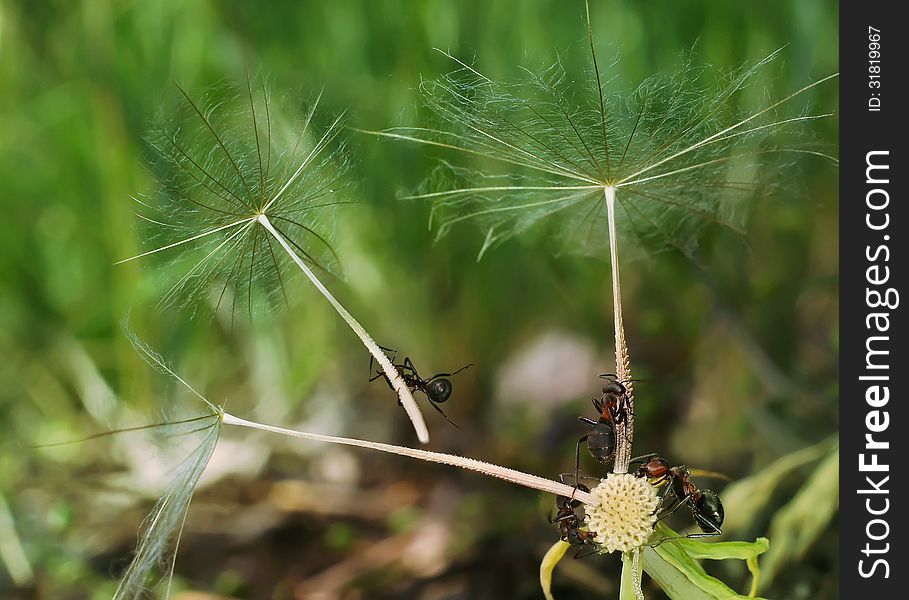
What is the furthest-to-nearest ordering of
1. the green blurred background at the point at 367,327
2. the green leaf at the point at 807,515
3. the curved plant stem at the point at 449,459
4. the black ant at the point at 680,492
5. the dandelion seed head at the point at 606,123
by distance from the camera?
the green blurred background at the point at 367,327, the green leaf at the point at 807,515, the dandelion seed head at the point at 606,123, the black ant at the point at 680,492, the curved plant stem at the point at 449,459

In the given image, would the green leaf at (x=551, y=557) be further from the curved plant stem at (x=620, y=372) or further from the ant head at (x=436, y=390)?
the ant head at (x=436, y=390)

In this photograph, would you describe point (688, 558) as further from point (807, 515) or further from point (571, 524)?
point (807, 515)

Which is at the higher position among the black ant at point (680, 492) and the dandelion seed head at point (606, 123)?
the dandelion seed head at point (606, 123)

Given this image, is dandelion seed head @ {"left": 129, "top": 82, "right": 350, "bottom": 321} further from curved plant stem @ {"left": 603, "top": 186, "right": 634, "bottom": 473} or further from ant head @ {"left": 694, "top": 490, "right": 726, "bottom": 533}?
ant head @ {"left": 694, "top": 490, "right": 726, "bottom": 533}

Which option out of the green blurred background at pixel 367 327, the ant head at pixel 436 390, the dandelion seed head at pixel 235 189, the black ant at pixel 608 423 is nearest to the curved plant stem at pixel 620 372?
the black ant at pixel 608 423
